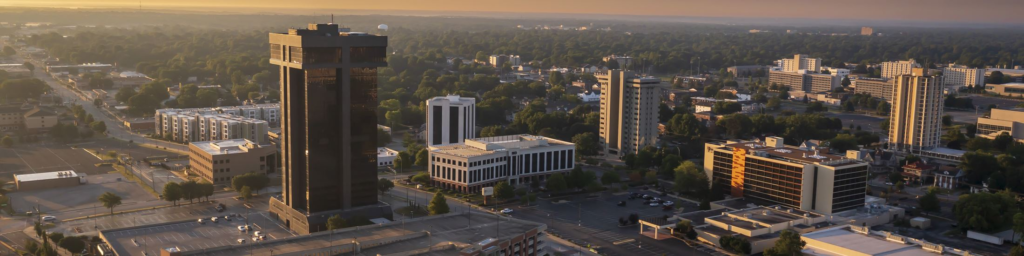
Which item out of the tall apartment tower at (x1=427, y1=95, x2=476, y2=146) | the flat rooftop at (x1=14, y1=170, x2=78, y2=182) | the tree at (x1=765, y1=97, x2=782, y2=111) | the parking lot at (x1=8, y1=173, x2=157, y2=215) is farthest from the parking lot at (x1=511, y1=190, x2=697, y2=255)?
the tree at (x1=765, y1=97, x2=782, y2=111)

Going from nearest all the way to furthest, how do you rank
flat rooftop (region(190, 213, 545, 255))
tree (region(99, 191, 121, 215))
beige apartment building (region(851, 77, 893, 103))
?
1. flat rooftop (region(190, 213, 545, 255))
2. tree (region(99, 191, 121, 215))
3. beige apartment building (region(851, 77, 893, 103))

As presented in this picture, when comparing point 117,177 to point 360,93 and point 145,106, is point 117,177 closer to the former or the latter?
point 360,93

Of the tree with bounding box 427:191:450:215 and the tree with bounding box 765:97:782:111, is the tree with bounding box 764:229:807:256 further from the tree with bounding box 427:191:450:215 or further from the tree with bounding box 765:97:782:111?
the tree with bounding box 765:97:782:111

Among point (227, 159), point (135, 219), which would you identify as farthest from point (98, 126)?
point (135, 219)

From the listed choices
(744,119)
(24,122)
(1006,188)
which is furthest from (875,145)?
(24,122)

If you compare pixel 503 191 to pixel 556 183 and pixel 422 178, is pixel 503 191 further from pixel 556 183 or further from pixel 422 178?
pixel 422 178

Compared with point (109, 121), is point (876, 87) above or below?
above

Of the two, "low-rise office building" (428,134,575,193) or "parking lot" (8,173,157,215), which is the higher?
"low-rise office building" (428,134,575,193)
